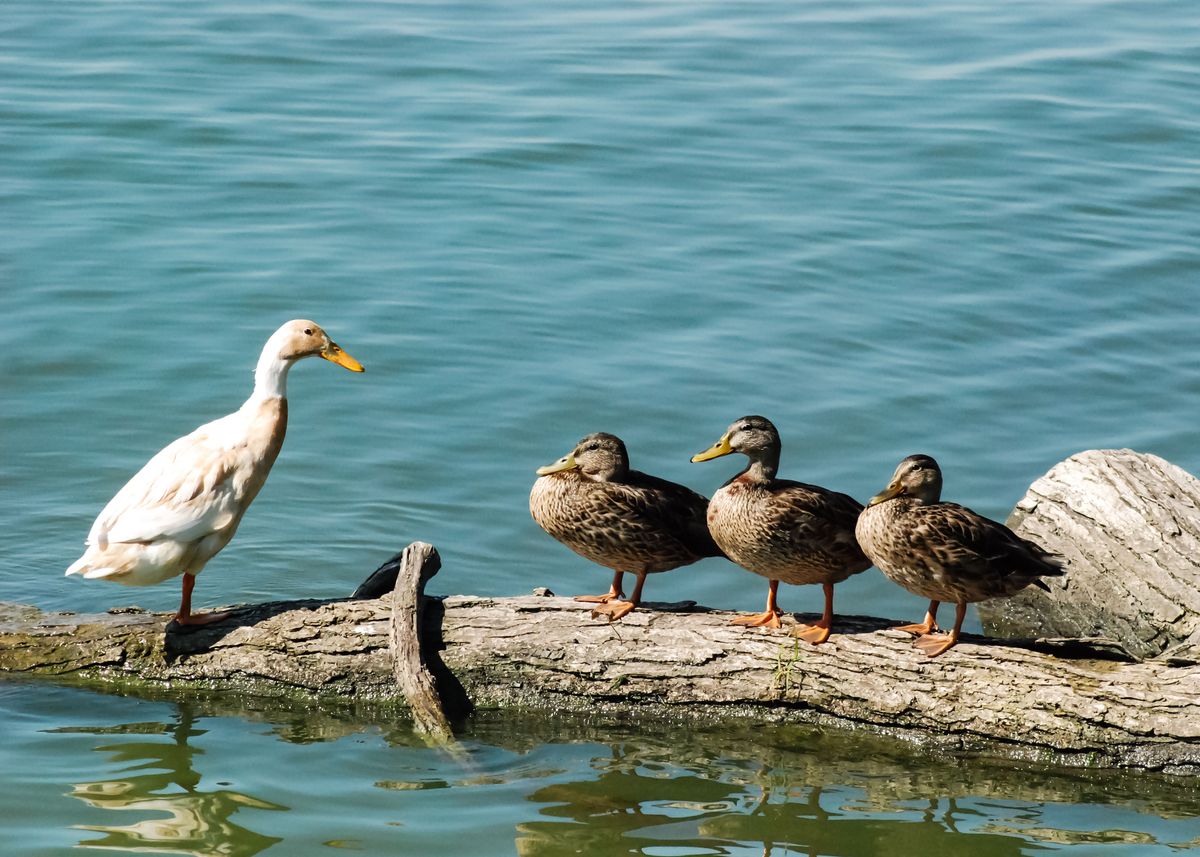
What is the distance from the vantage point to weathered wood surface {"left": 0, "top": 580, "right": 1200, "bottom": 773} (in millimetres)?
6793

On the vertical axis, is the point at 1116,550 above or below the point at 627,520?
below

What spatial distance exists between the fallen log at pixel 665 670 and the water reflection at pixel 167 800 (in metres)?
0.28

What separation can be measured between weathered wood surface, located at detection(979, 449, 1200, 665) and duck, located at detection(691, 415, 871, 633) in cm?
201

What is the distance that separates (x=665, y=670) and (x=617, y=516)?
2.50ft

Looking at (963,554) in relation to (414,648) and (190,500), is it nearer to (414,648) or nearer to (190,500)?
(414,648)

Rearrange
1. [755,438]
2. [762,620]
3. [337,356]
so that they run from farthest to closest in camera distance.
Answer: [337,356] → [755,438] → [762,620]

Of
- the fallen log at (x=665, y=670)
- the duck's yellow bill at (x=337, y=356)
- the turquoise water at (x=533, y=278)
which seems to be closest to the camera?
the fallen log at (x=665, y=670)

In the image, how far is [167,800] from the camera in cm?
692

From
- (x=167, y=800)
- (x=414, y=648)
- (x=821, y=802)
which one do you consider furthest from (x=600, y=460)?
(x=167, y=800)

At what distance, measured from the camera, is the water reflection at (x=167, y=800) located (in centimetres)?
657

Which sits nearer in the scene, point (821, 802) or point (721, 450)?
point (821, 802)

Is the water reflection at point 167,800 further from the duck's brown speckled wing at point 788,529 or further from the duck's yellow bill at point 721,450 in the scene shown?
the duck's yellow bill at point 721,450

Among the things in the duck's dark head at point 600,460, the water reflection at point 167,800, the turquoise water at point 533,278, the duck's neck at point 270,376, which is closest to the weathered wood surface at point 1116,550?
the turquoise water at point 533,278

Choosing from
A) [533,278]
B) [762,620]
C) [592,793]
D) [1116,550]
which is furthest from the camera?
[533,278]
